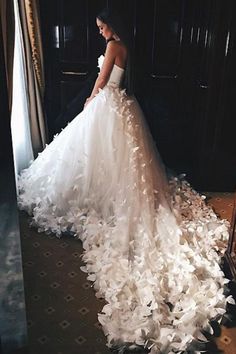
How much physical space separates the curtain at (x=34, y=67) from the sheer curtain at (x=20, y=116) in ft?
0.12

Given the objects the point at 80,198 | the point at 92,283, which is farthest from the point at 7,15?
the point at 92,283

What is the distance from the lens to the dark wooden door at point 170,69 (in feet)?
11.1

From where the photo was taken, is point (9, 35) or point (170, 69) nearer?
point (9, 35)

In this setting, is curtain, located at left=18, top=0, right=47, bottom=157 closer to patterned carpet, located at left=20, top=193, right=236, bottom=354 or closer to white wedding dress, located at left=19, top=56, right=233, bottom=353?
white wedding dress, located at left=19, top=56, right=233, bottom=353

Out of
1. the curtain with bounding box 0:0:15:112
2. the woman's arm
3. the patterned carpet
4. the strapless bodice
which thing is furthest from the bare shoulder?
the patterned carpet

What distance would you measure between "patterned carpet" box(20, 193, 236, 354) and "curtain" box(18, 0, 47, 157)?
1.12 m

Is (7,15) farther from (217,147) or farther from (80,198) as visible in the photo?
(217,147)

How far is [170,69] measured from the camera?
12.4ft

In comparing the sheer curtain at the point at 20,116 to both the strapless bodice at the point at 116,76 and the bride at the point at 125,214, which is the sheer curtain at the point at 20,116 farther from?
the strapless bodice at the point at 116,76

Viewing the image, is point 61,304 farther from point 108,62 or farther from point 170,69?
point 170,69

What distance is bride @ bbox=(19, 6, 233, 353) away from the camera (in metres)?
2.24

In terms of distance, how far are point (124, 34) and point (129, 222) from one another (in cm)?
153

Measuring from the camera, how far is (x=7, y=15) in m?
2.25

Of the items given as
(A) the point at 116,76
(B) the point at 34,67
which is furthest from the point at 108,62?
(B) the point at 34,67
